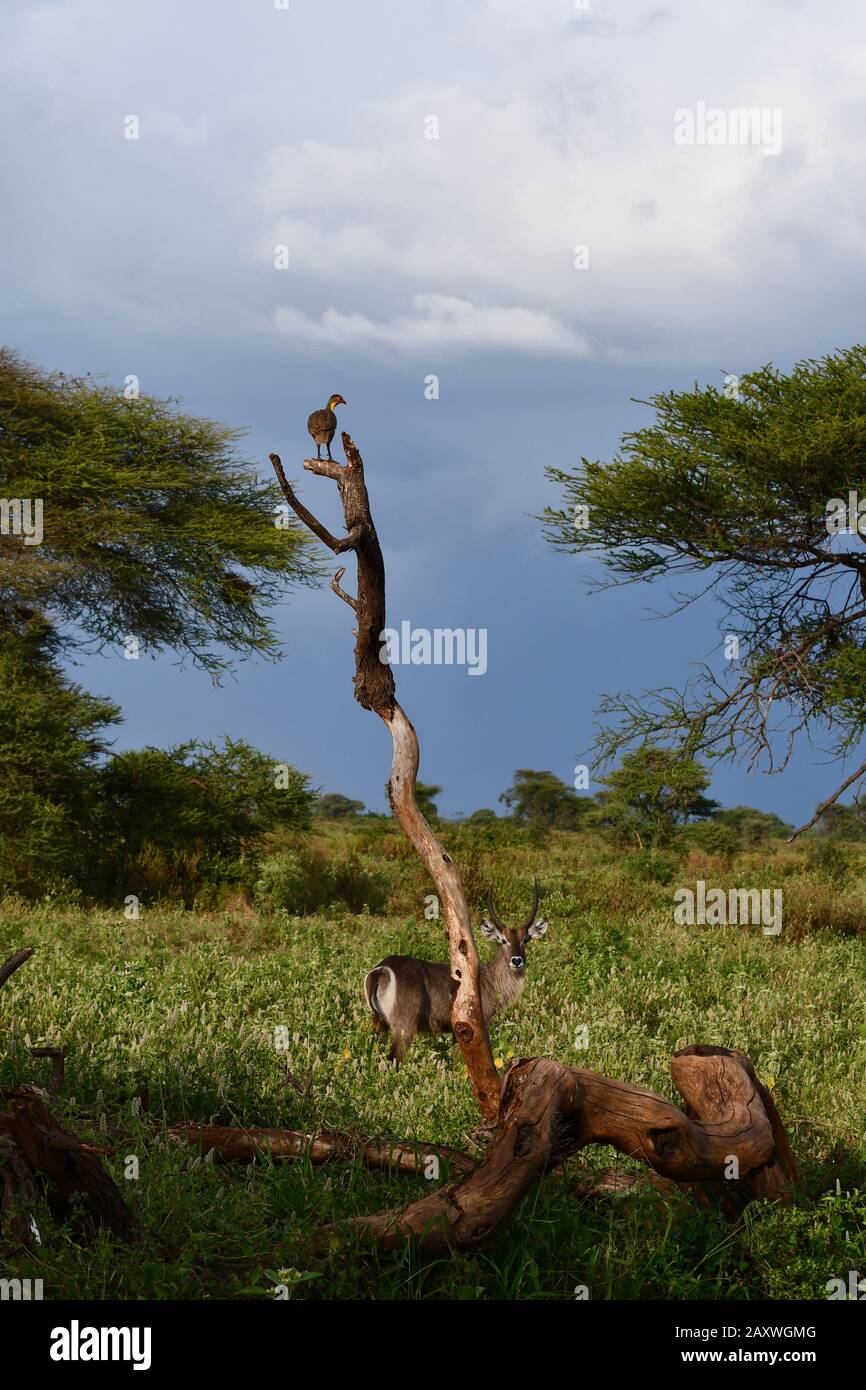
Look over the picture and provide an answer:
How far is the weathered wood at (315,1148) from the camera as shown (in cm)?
462

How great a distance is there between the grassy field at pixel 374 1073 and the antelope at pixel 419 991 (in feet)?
0.57

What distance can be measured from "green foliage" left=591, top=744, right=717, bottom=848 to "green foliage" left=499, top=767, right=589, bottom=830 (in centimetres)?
698

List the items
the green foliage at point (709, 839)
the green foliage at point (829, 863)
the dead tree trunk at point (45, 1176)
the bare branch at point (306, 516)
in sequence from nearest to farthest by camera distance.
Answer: the dead tree trunk at point (45, 1176) → the bare branch at point (306, 516) → the green foliage at point (829, 863) → the green foliage at point (709, 839)

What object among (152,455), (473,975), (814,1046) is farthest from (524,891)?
(152,455)

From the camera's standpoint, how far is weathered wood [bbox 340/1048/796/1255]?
3.80 meters

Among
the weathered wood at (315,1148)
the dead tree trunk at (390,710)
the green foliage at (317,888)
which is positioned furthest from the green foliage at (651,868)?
the weathered wood at (315,1148)

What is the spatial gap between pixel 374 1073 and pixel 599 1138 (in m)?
2.74

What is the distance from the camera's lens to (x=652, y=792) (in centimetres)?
1798

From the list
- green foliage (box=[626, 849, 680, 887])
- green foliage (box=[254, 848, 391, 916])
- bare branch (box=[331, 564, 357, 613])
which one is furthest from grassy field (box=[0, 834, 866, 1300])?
green foliage (box=[626, 849, 680, 887])

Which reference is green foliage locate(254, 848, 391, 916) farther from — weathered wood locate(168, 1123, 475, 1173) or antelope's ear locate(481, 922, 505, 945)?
weathered wood locate(168, 1123, 475, 1173)

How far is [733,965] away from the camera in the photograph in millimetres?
10461

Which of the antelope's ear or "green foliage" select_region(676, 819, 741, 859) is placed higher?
"green foliage" select_region(676, 819, 741, 859)

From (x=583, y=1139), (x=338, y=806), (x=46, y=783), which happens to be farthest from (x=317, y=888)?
(x=338, y=806)

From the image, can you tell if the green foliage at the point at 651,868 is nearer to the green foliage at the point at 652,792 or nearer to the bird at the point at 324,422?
the green foliage at the point at 652,792
